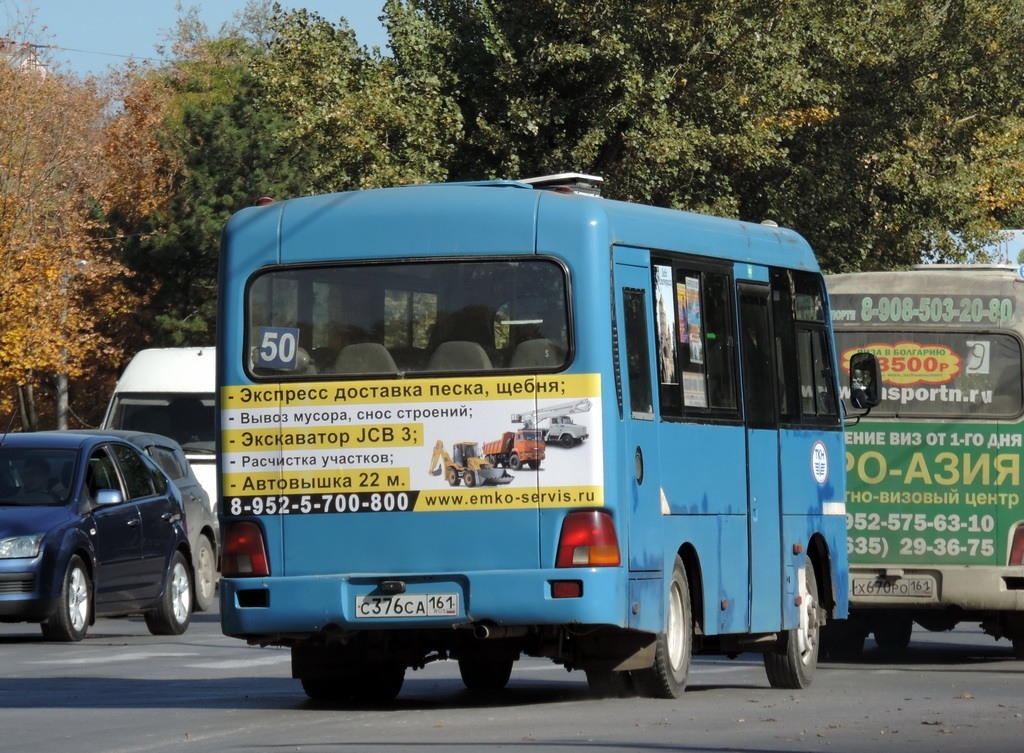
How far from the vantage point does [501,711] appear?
1173 cm

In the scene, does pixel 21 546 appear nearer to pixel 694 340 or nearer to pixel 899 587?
pixel 899 587

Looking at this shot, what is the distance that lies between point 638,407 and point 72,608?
820 centimetres

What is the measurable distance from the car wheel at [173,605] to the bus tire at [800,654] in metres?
7.52

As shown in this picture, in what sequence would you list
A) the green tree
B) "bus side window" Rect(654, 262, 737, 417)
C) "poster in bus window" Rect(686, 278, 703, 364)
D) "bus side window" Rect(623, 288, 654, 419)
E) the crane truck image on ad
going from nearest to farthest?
the crane truck image on ad < "bus side window" Rect(623, 288, 654, 419) < "bus side window" Rect(654, 262, 737, 417) < "poster in bus window" Rect(686, 278, 703, 364) < the green tree

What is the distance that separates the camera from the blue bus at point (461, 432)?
11180mm

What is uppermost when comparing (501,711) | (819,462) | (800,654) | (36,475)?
(36,475)

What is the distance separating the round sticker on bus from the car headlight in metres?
6.71

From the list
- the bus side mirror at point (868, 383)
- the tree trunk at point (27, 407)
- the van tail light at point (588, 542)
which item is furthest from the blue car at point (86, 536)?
the tree trunk at point (27, 407)

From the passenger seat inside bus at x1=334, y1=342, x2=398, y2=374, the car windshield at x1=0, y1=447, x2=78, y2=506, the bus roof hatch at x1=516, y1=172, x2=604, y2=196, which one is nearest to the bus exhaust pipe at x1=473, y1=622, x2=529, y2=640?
the passenger seat inside bus at x1=334, y1=342, x2=398, y2=374

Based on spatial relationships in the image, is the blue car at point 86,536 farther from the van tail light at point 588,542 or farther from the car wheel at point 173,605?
the van tail light at point 588,542

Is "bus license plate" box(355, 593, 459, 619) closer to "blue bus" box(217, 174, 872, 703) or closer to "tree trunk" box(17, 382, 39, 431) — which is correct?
"blue bus" box(217, 174, 872, 703)

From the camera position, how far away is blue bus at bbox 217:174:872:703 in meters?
11.2

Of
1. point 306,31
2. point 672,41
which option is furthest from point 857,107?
point 306,31

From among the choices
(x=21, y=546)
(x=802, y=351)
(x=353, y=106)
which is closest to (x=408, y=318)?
(x=802, y=351)
